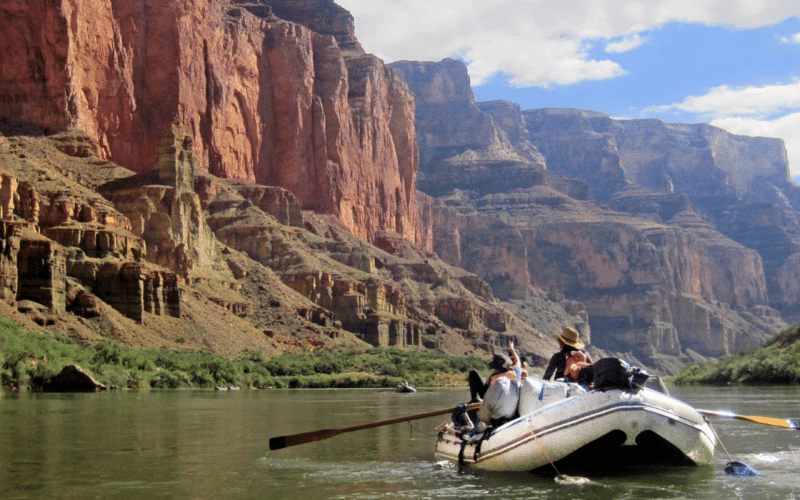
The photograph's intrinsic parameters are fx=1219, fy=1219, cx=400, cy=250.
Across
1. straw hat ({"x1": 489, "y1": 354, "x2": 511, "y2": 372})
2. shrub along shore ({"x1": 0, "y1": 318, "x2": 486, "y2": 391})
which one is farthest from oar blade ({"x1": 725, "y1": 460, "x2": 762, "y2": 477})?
shrub along shore ({"x1": 0, "y1": 318, "x2": 486, "y2": 391})

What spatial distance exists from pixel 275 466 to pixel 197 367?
61187 mm

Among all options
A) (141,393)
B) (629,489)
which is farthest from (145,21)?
(629,489)

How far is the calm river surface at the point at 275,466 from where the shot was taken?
24.0 m

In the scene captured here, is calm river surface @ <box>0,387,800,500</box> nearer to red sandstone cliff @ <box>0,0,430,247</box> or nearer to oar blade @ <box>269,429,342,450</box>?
oar blade @ <box>269,429,342,450</box>

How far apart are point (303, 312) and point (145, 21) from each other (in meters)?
47.8

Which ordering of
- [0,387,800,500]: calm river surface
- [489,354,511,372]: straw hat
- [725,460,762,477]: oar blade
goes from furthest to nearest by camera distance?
1. [489,354,511,372]: straw hat
2. [725,460,762,477]: oar blade
3. [0,387,800,500]: calm river surface

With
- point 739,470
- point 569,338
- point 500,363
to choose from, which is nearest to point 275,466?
point 500,363

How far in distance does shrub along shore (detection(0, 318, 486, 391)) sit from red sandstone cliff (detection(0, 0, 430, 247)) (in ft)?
110

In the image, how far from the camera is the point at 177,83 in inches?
6211

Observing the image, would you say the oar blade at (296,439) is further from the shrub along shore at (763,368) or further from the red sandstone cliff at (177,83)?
the red sandstone cliff at (177,83)

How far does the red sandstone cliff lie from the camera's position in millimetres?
131000

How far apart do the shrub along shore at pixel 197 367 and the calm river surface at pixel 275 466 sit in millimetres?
23521

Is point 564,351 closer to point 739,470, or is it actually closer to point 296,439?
point 739,470

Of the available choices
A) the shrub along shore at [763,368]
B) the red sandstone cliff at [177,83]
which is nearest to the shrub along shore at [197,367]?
the shrub along shore at [763,368]
